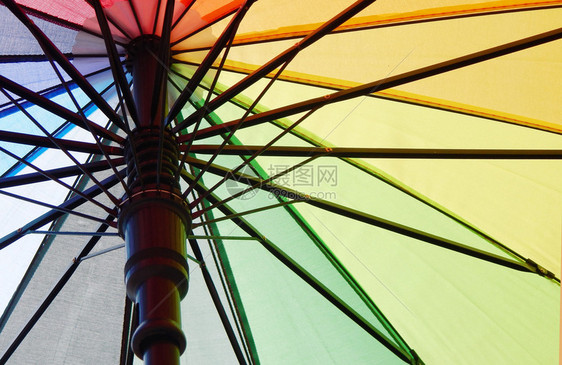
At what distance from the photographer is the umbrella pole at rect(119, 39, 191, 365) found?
266 cm

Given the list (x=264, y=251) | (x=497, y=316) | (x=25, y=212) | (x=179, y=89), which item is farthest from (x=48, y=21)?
(x=497, y=316)

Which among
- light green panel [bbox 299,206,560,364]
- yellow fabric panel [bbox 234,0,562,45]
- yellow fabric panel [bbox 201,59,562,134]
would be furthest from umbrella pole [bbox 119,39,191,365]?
light green panel [bbox 299,206,560,364]

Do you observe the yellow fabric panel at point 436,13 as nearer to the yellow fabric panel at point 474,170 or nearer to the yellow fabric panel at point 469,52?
the yellow fabric panel at point 469,52

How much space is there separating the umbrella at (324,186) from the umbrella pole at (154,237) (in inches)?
1.5

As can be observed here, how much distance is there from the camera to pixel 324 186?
445cm

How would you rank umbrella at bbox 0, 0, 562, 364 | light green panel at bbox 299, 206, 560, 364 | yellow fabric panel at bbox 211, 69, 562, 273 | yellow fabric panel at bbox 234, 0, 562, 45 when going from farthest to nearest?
1. light green panel at bbox 299, 206, 560, 364
2. yellow fabric panel at bbox 211, 69, 562, 273
3. umbrella at bbox 0, 0, 562, 364
4. yellow fabric panel at bbox 234, 0, 562, 45

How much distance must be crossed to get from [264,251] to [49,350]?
1.47m

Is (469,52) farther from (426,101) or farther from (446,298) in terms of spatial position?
(446,298)

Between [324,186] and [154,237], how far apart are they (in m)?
1.65

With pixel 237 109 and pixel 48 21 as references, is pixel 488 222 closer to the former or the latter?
pixel 237 109

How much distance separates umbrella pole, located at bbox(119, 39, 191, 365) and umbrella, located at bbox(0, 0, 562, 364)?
4cm

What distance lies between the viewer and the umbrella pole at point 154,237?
266 centimetres

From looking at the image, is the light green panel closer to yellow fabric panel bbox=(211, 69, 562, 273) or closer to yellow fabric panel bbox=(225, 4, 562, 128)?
yellow fabric panel bbox=(211, 69, 562, 273)

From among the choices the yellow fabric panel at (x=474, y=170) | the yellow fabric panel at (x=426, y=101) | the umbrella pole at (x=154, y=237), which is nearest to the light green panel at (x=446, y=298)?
the yellow fabric panel at (x=474, y=170)
